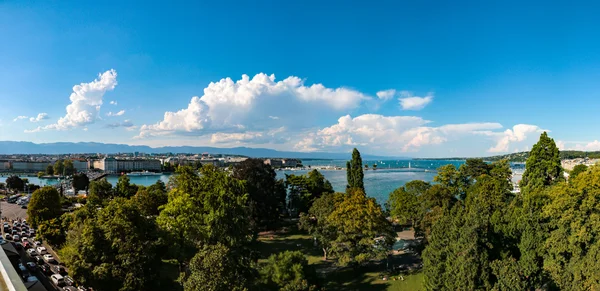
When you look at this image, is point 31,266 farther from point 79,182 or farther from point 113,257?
point 79,182

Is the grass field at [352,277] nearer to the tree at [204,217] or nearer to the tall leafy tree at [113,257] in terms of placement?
the tree at [204,217]

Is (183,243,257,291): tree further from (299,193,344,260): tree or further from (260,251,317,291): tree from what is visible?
(299,193,344,260): tree

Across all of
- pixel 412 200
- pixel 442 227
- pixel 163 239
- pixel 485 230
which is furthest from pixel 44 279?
pixel 412 200

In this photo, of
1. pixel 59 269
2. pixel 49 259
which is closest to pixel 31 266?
pixel 59 269

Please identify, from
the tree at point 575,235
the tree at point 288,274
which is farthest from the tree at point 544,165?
the tree at point 288,274

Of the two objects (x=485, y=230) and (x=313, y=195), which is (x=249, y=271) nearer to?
(x=485, y=230)
